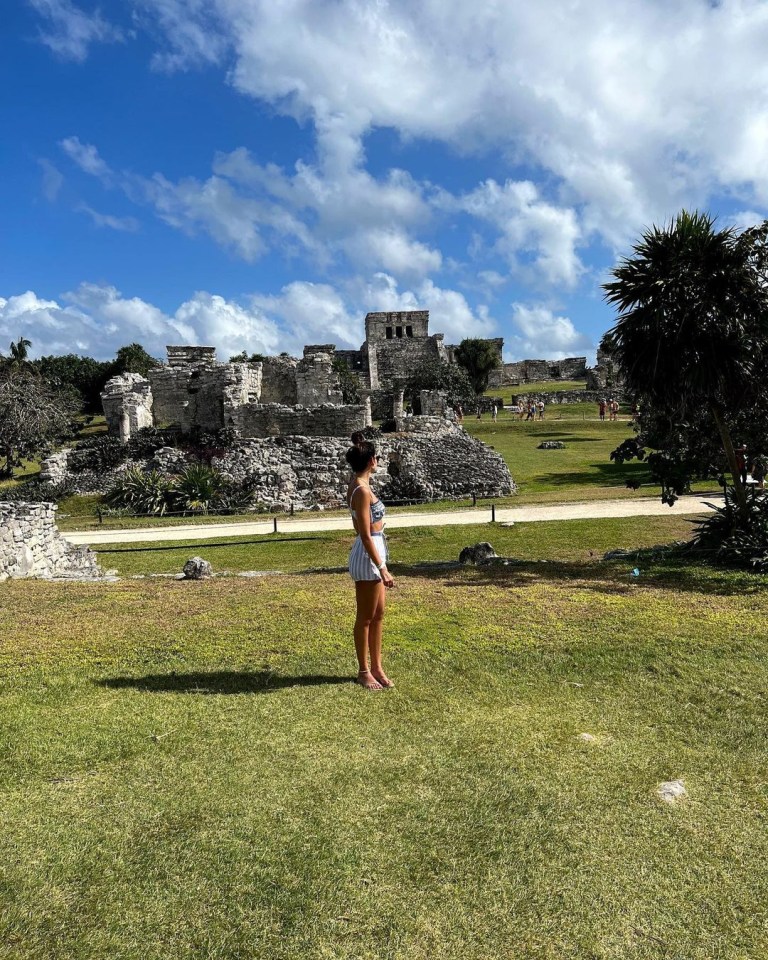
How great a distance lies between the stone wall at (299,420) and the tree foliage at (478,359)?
40109 mm

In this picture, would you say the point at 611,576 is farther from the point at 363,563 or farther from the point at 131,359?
the point at 131,359

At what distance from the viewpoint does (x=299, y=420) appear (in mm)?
22609

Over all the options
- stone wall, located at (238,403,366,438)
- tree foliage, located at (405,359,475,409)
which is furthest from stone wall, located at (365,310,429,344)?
stone wall, located at (238,403,366,438)

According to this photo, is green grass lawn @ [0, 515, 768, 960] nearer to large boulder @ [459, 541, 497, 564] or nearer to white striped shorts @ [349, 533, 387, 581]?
white striped shorts @ [349, 533, 387, 581]

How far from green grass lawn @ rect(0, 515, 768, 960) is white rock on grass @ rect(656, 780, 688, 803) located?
0.07m

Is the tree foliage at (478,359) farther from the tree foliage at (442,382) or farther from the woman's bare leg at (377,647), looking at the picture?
the woman's bare leg at (377,647)

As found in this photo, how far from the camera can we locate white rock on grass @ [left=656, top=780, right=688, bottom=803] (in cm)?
365

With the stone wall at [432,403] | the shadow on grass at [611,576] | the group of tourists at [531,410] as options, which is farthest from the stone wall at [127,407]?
the group of tourists at [531,410]

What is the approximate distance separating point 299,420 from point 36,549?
12.4 m

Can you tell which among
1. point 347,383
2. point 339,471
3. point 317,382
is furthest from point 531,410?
point 339,471

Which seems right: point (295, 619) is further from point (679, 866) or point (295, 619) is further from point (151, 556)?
point (151, 556)

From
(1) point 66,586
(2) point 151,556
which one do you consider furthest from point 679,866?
(2) point 151,556

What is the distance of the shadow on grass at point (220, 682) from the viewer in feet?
16.7

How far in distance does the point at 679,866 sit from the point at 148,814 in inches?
101
